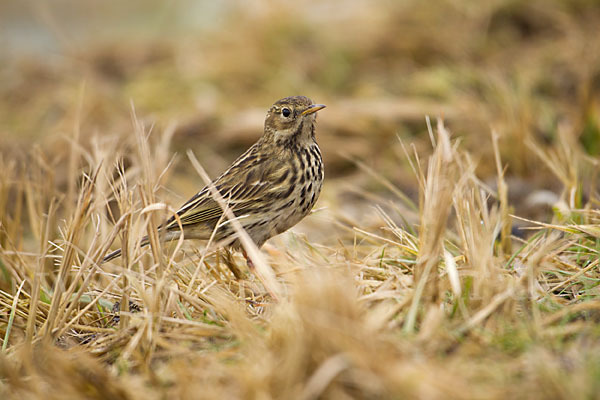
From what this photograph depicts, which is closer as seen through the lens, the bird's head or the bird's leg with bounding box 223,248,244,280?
the bird's leg with bounding box 223,248,244,280

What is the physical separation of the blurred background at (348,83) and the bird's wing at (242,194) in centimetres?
190

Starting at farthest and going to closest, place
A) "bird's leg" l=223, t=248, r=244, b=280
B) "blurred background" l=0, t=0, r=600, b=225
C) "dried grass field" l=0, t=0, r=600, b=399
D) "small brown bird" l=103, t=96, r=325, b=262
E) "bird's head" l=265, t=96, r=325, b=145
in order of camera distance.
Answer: "blurred background" l=0, t=0, r=600, b=225 → "bird's head" l=265, t=96, r=325, b=145 → "small brown bird" l=103, t=96, r=325, b=262 → "bird's leg" l=223, t=248, r=244, b=280 → "dried grass field" l=0, t=0, r=600, b=399

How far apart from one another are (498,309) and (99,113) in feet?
21.9

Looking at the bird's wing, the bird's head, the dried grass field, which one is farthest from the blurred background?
the bird's wing

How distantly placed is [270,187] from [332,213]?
2.07 ft

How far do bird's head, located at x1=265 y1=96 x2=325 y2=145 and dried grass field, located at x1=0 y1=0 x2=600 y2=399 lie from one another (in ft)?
1.65

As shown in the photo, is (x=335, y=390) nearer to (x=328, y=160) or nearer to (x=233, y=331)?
(x=233, y=331)

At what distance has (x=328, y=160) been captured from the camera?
23.1ft

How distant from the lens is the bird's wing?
13.0ft

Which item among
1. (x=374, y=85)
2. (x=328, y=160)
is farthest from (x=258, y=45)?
(x=328, y=160)

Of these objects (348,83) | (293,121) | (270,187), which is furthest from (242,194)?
(348,83)

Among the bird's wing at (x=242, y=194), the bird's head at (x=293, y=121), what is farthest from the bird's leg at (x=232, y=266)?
the bird's head at (x=293, y=121)

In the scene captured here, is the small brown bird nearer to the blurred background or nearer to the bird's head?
the bird's head

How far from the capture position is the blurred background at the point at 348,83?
619cm
